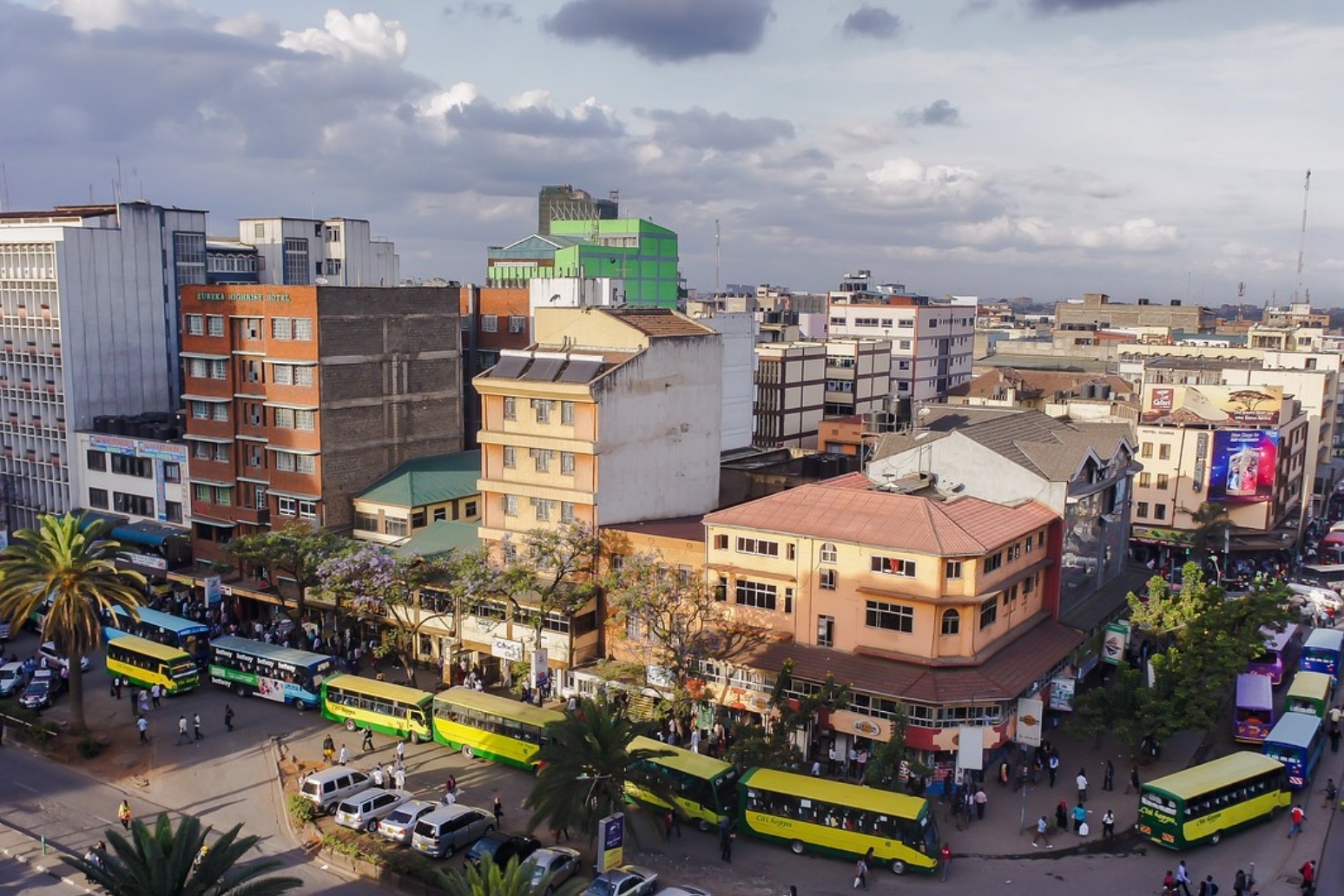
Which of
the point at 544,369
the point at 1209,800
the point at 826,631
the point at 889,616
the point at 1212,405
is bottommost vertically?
the point at 1209,800

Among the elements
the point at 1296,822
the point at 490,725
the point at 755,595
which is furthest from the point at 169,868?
the point at 1296,822

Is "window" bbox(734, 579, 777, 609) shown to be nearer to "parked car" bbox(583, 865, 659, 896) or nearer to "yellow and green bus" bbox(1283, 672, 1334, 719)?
"parked car" bbox(583, 865, 659, 896)

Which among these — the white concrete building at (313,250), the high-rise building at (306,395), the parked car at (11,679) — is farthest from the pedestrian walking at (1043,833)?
the white concrete building at (313,250)

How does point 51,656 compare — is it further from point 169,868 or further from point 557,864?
point 557,864

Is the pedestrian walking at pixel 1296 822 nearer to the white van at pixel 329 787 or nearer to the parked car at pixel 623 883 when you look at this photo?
the parked car at pixel 623 883

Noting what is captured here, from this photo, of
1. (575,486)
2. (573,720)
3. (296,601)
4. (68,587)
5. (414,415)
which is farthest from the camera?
(414,415)

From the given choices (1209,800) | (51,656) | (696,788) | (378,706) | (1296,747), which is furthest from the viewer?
(51,656)

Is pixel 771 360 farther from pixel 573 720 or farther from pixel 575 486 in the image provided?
pixel 573 720

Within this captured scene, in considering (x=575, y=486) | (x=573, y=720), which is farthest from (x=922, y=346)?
(x=573, y=720)
